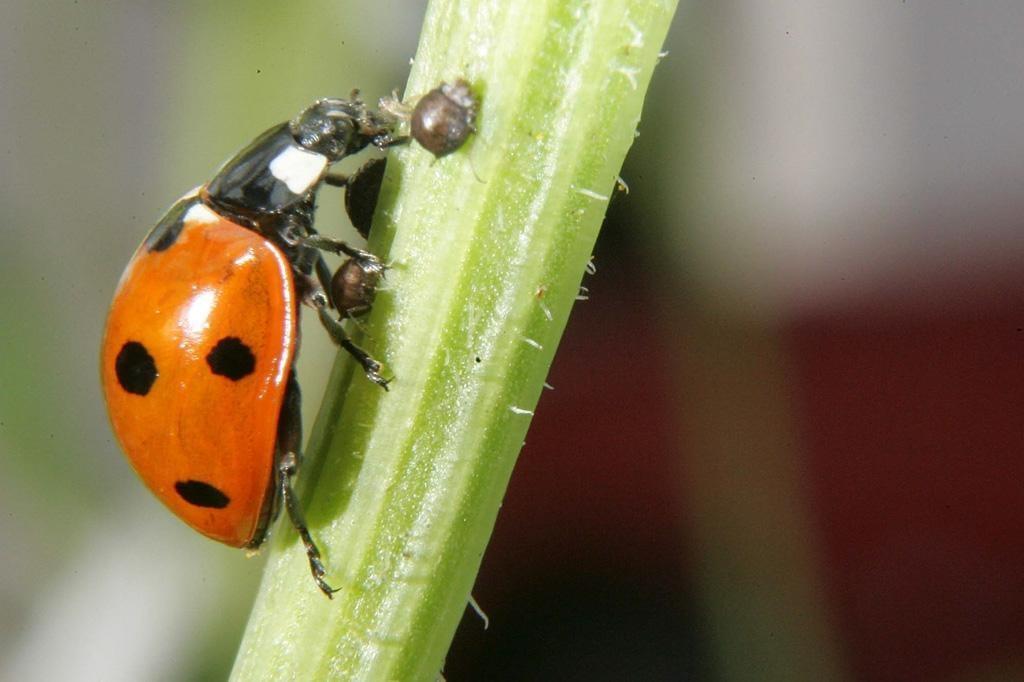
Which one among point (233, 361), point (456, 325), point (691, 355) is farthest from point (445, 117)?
point (691, 355)

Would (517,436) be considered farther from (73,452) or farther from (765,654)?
(765,654)

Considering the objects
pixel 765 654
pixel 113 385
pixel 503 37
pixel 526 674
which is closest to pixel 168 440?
pixel 113 385

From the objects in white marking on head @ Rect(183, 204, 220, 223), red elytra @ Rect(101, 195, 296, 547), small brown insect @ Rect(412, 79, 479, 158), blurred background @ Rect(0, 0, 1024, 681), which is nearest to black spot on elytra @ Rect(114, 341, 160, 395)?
red elytra @ Rect(101, 195, 296, 547)

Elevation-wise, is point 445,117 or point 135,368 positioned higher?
point 445,117

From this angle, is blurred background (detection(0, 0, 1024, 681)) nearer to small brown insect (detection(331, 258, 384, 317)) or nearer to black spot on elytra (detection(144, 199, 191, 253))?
black spot on elytra (detection(144, 199, 191, 253))

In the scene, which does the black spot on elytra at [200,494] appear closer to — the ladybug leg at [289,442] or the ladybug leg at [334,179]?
the ladybug leg at [289,442]

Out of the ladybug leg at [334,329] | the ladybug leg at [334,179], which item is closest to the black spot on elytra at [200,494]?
the ladybug leg at [334,329]

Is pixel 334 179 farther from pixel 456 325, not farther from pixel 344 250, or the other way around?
pixel 456 325

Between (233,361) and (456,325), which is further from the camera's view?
(233,361)
